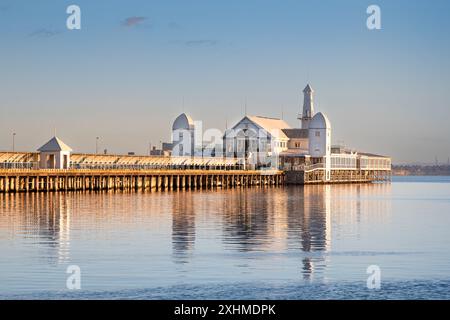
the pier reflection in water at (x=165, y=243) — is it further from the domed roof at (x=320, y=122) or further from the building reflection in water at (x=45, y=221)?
the domed roof at (x=320, y=122)

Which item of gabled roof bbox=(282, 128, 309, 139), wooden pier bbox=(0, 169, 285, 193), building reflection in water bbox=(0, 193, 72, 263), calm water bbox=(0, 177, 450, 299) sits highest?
gabled roof bbox=(282, 128, 309, 139)

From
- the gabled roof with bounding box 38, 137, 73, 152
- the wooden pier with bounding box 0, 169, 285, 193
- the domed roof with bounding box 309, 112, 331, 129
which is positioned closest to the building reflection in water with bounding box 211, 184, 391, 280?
the wooden pier with bounding box 0, 169, 285, 193

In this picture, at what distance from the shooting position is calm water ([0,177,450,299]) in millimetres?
21812

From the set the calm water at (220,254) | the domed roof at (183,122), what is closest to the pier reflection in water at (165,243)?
the calm water at (220,254)

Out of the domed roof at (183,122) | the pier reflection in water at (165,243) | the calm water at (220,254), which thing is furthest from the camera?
the domed roof at (183,122)

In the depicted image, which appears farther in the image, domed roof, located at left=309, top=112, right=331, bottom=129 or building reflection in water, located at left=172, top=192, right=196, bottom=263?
domed roof, located at left=309, top=112, right=331, bottom=129

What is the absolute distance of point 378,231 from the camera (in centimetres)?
3850

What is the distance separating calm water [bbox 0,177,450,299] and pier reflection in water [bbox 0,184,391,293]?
3cm

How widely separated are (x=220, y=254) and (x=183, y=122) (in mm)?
106874

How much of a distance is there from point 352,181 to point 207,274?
392ft

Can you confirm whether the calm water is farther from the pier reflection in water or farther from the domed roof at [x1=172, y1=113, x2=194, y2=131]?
the domed roof at [x1=172, y1=113, x2=194, y2=131]

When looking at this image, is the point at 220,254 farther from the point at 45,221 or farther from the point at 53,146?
the point at 53,146

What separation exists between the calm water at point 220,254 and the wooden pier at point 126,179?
27.5m

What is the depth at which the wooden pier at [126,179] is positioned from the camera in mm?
75481
